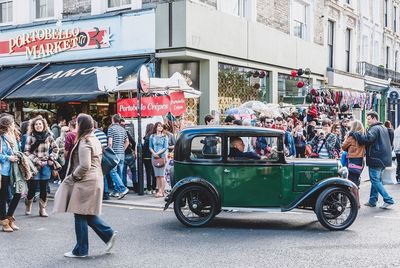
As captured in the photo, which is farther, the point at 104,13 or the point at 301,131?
the point at 104,13

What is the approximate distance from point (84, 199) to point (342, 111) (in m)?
13.7

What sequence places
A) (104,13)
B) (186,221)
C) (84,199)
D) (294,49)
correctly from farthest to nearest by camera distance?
(294,49) < (104,13) < (186,221) < (84,199)

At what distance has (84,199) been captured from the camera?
651cm

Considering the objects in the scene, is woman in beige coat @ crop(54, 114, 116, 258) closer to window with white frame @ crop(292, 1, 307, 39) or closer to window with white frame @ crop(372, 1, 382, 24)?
window with white frame @ crop(292, 1, 307, 39)

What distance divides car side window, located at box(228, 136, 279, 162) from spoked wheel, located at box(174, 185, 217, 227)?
2.38ft

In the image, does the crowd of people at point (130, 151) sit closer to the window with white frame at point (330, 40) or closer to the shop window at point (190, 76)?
the shop window at point (190, 76)

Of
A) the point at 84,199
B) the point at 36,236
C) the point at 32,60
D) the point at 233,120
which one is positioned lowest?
the point at 36,236

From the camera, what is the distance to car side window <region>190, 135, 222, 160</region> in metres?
8.59

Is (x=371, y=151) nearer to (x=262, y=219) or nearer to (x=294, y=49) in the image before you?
(x=262, y=219)

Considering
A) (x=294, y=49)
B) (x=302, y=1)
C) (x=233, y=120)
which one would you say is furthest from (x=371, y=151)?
(x=302, y=1)

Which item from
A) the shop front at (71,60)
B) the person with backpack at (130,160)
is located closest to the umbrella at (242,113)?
the shop front at (71,60)

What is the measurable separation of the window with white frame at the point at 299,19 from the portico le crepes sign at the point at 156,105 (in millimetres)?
9492

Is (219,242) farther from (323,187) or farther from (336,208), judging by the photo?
(336,208)

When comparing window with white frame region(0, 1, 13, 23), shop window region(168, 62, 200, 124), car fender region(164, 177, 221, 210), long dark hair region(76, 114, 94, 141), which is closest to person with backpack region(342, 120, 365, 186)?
car fender region(164, 177, 221, 210)
